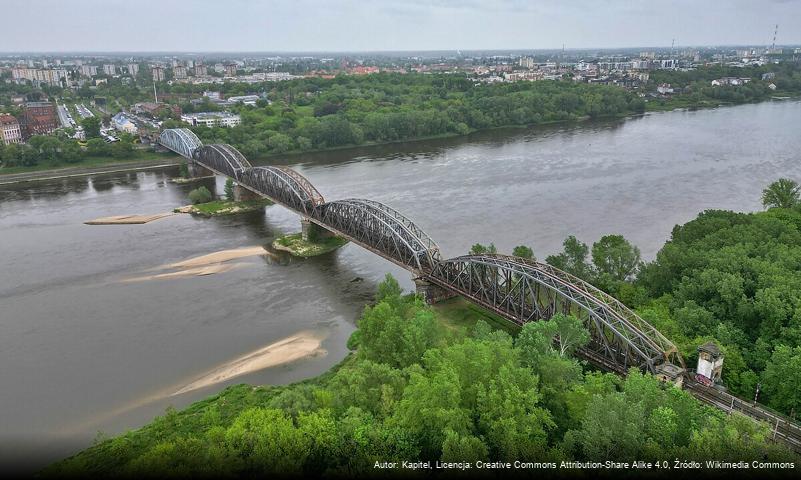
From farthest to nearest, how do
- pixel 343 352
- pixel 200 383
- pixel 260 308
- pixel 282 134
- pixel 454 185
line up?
pixel 282 134 < pixel 454 185 < pixel 260 308 < pixel 343 352 < pixel 200 383

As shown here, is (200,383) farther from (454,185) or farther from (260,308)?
(454,185)

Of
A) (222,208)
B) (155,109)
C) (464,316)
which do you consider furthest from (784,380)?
(155,109)

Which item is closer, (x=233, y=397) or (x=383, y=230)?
(x=233, y=397)

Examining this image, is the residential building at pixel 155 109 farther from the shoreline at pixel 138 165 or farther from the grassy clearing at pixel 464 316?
the grassy clearing at pixel 464 316

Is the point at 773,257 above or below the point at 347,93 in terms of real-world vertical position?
below

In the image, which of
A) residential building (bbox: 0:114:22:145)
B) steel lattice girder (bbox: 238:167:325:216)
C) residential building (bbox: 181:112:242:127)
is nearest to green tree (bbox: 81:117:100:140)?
residential building (bbox: 0:114:22:145)

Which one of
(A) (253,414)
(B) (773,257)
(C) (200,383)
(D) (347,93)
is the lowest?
(C) (200,383)

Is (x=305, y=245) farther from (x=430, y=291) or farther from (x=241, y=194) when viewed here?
(x=241, y=194)

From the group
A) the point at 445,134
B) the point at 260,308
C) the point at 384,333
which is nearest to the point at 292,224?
the point at 260,308
